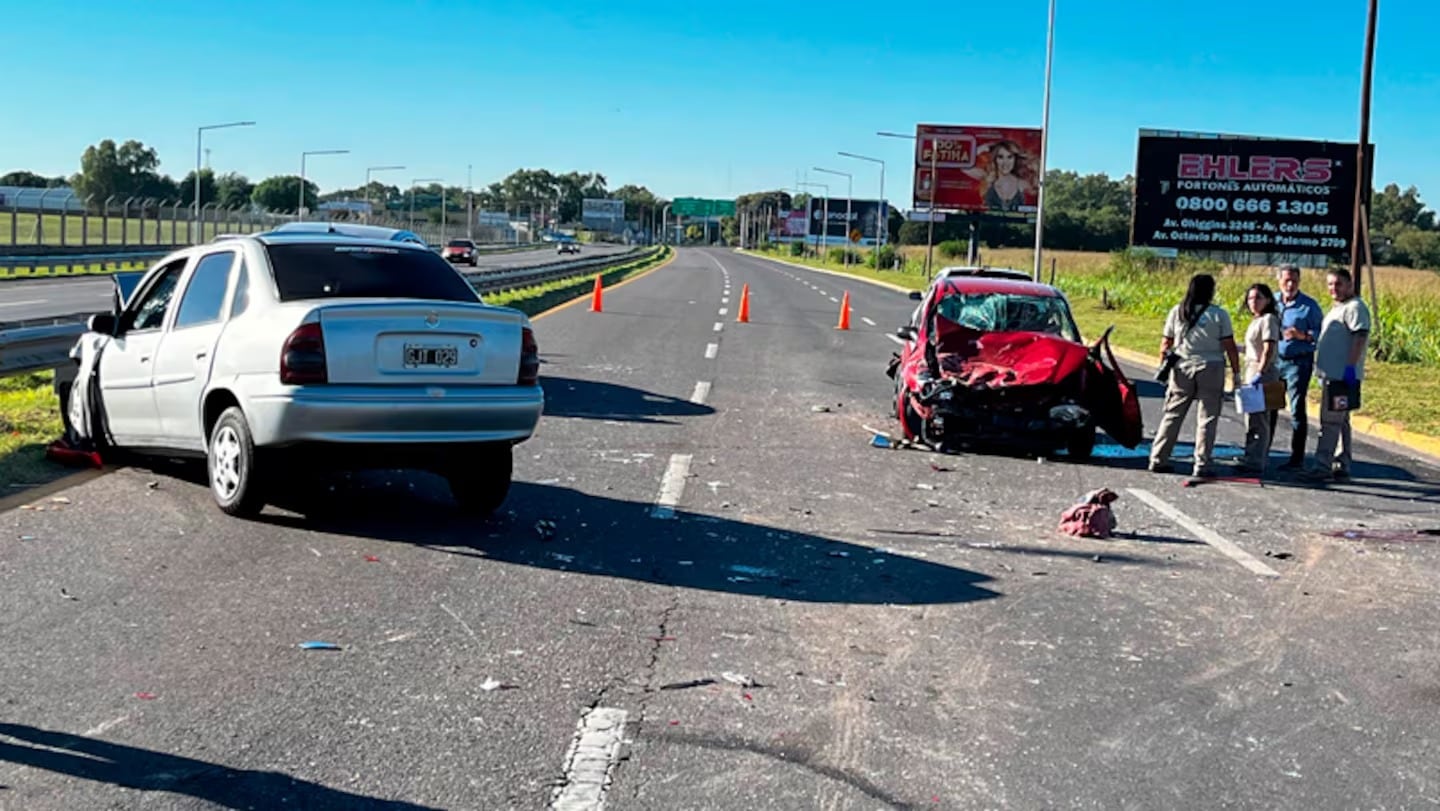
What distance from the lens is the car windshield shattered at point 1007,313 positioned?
1430cm

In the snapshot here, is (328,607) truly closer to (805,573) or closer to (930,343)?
(805,573)

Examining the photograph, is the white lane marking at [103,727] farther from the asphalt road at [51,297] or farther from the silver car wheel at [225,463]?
the asphalt road at [51,297]

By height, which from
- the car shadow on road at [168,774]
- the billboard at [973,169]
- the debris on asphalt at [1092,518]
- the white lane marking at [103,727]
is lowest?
the car shadow on road at [168,774]

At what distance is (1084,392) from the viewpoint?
12672 mm

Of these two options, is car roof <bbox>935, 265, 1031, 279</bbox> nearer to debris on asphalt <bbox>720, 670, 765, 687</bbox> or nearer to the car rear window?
the car rear window

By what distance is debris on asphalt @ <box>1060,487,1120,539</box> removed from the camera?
30.6 ft

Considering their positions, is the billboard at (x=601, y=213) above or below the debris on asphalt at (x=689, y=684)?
above

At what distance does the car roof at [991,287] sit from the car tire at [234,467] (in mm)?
7823

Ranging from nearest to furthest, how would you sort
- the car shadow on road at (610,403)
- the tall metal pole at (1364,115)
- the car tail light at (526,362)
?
the car tail light at (526,362) → the car shadow on road at (610,403) → the tall metal pole at (1364,115)

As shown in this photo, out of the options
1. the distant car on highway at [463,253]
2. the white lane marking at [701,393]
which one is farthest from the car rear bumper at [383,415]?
the distant car on highway at [463,253]

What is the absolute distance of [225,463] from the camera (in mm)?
8547

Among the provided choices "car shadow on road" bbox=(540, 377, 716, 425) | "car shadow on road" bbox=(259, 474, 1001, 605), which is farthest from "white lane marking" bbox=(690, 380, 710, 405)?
"car shadow on road" bbox=(259, 474, 1001, 605)

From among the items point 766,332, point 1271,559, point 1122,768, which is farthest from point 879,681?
point 766,332

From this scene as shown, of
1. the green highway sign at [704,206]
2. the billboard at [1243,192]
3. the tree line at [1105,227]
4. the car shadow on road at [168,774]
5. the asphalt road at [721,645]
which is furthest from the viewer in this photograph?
the green highway sign at [704,206]
